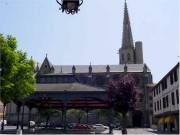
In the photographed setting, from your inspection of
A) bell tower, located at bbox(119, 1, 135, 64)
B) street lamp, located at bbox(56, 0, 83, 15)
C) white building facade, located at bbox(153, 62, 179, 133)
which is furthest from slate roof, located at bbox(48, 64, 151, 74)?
street lamp, located at bbox(56, 0, 83, 15)

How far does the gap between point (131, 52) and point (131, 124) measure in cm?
3543

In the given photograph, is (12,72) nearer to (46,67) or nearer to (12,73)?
(12,73)

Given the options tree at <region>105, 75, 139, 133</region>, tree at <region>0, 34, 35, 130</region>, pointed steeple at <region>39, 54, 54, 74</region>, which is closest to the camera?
tree at <region>0, 34, 35, 130</region>

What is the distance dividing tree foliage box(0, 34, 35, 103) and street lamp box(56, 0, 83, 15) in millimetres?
17789

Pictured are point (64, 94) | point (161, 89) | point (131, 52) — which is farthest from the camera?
point (131, 52)

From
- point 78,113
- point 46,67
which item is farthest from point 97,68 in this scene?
point 78,113

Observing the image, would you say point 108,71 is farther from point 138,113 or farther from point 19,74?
point 19,74

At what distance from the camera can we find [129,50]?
101 meters

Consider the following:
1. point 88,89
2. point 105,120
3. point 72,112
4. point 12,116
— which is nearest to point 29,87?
point 88,89

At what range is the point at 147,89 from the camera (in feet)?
261

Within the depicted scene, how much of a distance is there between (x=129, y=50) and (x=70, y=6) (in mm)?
97293

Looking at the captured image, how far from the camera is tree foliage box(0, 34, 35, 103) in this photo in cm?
2233

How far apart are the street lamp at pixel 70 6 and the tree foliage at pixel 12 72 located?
17789 mm

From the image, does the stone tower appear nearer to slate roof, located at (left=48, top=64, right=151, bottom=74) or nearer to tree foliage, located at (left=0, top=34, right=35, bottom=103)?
slate roof, located at (left=48, top=64, right=151, bottom=74)
